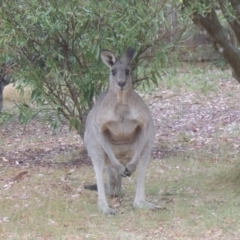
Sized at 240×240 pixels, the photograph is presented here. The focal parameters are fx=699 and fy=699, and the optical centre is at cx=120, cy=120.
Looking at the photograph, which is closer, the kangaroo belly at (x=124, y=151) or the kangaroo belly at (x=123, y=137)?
the kangaroo belly at (x=123, y=137)

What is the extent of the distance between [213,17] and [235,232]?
2397 mm

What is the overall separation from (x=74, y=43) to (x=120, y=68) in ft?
3.49

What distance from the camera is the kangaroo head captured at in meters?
5.48

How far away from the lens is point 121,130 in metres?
5.54

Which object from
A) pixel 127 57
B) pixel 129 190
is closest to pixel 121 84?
pixel 127 57

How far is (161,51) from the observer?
6.11m

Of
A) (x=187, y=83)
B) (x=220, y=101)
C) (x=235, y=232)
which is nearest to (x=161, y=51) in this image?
(x=235, y=232)

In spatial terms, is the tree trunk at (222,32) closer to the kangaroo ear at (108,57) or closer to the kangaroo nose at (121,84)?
the kangaroo ear at (108,57)

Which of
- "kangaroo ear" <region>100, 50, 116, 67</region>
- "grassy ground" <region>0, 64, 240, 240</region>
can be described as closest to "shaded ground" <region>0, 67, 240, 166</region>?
"grassy ground" <region>0, 64, 240, 240</region>

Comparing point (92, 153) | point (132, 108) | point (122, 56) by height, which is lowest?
point (92, 153)

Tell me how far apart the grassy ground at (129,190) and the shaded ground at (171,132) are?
0.05 ft

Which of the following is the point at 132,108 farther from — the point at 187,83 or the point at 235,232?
the point at 187,83

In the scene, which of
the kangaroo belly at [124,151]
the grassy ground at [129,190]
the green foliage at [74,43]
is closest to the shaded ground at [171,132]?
the grassy ground at [129,190]

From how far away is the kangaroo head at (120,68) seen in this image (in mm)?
5480
